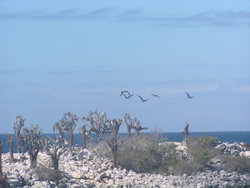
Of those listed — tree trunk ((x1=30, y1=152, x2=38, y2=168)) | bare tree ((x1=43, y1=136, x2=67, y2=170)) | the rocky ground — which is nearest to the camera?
the rocky ground

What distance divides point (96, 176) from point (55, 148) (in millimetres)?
3312

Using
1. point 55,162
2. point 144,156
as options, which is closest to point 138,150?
point 144,156

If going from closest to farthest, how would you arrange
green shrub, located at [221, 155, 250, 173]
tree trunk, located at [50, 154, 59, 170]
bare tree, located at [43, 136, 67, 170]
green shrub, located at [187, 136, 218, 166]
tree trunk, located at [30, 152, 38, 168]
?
tree trunk, located at [50, 154, 59, 170], bare tree, located at [43, 136, 67, 170], tree trunk, located at [30, 152, 38, 168], green shrub, located at [187, 136, 218, 166], green shrub, located at [221, 155, 250, 173]

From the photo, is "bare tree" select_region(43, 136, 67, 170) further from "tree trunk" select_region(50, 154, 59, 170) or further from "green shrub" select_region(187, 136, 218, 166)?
"green shrub" select_region(187, 136, 218, 166)

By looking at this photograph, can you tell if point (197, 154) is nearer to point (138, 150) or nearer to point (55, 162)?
point (138, 150)

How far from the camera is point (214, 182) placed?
43.5 meters

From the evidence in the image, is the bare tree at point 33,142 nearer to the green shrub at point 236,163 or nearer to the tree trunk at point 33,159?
the tree trunk at point 33,159

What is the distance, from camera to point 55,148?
43.2 m

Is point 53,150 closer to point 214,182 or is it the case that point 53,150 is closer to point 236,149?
point 214,182

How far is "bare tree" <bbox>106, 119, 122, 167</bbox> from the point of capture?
46.4m

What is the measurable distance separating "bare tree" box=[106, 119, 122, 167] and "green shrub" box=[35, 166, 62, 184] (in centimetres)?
653

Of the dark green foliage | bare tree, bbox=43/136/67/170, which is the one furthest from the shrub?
bare tree, bbox=43/136/67/170

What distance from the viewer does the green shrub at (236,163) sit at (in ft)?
156

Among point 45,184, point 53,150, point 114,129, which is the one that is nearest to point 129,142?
point 114,129
